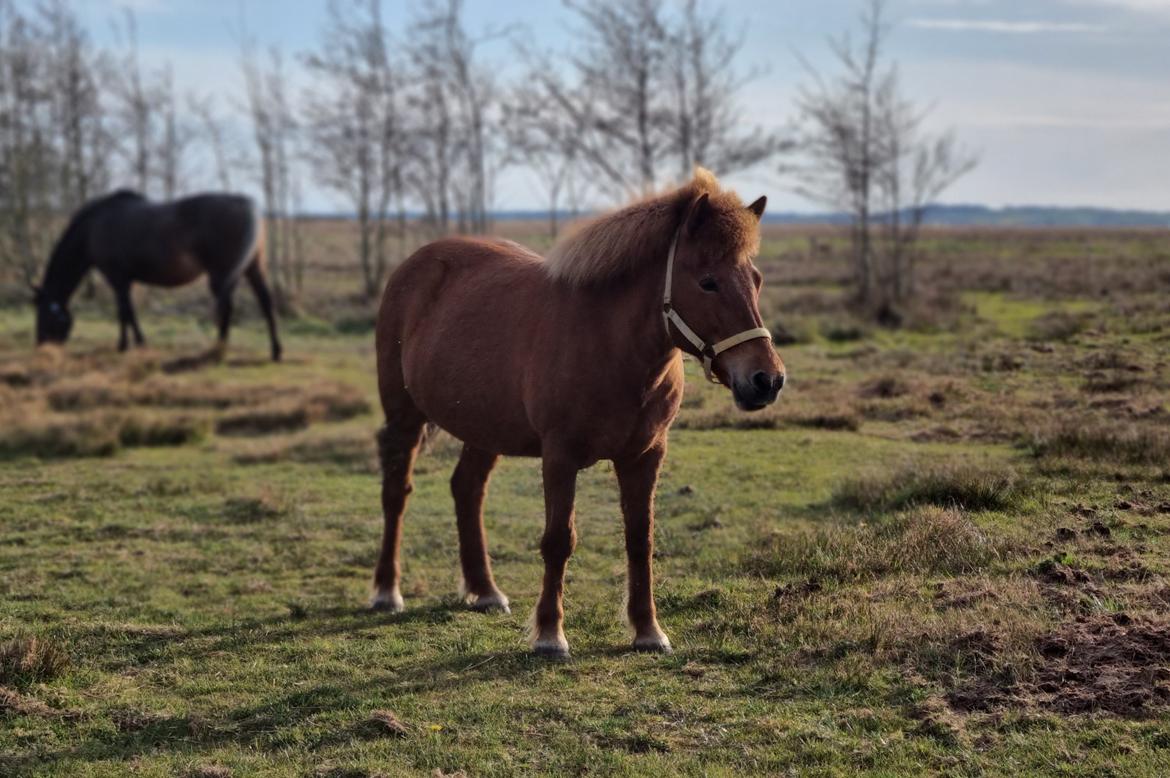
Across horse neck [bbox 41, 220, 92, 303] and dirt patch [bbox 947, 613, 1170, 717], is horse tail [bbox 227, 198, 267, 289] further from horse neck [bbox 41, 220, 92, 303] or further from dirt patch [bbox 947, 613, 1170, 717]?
dirt patch [bbox 947, 613, 1170, 717]

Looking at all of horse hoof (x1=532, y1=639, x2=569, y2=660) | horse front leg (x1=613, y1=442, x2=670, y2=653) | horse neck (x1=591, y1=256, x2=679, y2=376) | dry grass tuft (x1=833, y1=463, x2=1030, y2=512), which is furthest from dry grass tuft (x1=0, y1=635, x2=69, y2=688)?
dry grass tuft (x1=833, y1=463, x2=1030, y2=512)

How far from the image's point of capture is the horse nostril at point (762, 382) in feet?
13.8

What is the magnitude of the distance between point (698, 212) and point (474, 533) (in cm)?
258

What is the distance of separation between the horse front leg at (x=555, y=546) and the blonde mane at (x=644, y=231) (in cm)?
93

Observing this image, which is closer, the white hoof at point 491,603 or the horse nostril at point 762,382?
the horse nostril at point 762,382

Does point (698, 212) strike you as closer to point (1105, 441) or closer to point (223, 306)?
point (1105, 441)

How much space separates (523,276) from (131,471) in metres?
7.02

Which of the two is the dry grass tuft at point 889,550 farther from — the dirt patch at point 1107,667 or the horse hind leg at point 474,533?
the horse hind leg at point 474,533

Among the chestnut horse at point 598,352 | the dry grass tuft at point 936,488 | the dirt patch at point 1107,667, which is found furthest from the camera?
the dry grass tuft at point 936,488

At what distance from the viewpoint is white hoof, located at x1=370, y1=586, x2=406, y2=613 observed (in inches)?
245

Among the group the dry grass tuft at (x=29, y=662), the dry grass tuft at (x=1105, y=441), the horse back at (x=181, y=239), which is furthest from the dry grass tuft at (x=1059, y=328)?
the horse back at (x=181, y=239)

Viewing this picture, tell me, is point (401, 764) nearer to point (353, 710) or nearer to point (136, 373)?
point (353, 710)

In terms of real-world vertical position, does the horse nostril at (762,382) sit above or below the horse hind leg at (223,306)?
below

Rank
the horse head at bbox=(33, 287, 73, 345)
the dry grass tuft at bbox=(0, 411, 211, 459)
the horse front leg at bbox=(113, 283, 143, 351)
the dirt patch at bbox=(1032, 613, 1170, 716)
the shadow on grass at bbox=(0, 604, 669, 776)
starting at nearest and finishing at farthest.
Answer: the dirt patch at bbox=(1032, 613, 1170, 716), the shadow on grass at bbox=(0, 604, 669, 776), the dry grass tuft at bbox=(0, 411, 211, 459), the horse front leg at bbox=(113, 283, 143, 351), the horse head at bbox=(33, 287, 73, 345)
